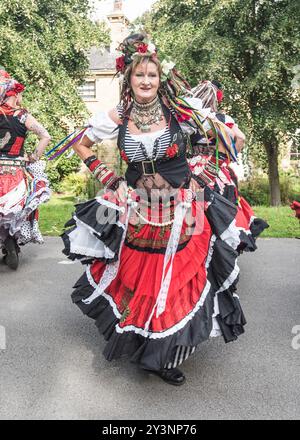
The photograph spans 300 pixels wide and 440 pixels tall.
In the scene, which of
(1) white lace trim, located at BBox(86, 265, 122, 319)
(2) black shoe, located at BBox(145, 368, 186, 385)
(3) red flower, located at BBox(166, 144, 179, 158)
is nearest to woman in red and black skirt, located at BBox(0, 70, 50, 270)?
(1) white lace trim, located at BBox(86, 265, 122, 319)

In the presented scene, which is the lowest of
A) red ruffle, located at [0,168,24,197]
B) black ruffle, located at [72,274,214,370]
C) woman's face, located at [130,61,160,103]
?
black ruffle, located at [72,274,214,370]

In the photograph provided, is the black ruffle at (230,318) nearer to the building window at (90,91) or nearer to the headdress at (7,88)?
the headdress at (7,88)

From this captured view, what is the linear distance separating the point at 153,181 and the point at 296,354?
170 centimetres

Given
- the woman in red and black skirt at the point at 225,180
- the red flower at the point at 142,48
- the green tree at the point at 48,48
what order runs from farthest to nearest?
the green tree at the point at 48,48
the woman in red and black skirt at the point at 225,180
the red flower at the point at 142,48

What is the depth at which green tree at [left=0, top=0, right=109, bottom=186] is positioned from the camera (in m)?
12.8

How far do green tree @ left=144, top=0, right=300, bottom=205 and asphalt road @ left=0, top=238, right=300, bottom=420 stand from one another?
850 cm

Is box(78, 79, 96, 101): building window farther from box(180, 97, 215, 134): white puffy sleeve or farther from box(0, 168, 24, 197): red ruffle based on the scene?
box(180, 97, 215, 134): white puffy sleeve

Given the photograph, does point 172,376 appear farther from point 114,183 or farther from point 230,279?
point 114,183

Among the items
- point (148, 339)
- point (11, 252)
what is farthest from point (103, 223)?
point (11, 252)

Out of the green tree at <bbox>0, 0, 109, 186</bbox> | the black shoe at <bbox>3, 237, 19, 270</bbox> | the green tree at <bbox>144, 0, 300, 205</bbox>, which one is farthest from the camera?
the green tree at <bbox>0, 0, 109, 186</bbox>

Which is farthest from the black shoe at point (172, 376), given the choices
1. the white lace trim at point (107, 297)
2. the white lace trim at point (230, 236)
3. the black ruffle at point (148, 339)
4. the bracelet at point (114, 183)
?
the bracelet at point (114, 183)

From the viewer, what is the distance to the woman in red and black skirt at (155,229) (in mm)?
3375

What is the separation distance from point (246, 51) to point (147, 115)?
35.8 feet

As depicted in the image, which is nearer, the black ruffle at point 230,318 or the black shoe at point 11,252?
the black ruffle at point 230,318
